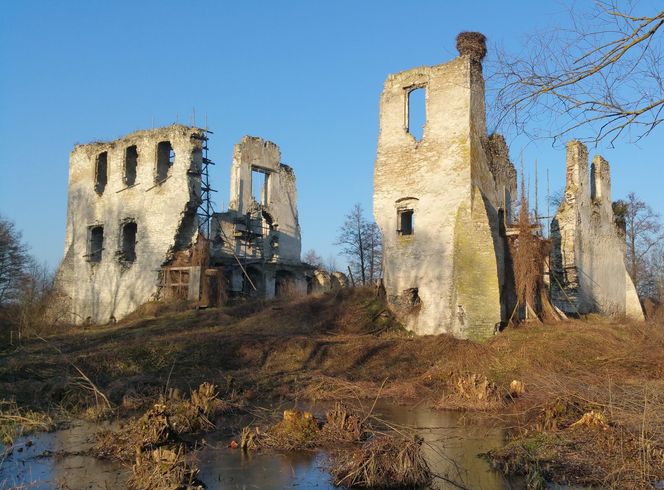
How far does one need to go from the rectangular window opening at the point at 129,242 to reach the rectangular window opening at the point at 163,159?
→ 227cm

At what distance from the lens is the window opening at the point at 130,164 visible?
84.7 feet

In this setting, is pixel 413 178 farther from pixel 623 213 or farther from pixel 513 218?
pixel 623 213

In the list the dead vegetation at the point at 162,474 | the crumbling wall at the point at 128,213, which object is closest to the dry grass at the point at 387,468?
the dead vegetation at the point at 162,474

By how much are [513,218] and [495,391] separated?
1024cm

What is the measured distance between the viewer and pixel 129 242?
25906mm

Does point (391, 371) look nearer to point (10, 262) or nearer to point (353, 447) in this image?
point (353, 447)

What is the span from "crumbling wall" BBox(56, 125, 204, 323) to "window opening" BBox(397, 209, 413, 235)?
860 centimetres

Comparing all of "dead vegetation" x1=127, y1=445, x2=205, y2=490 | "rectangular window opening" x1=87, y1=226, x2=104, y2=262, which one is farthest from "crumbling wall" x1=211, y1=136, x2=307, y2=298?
"dead vegetation" x1=127, y1=445, x2=205, y2=490

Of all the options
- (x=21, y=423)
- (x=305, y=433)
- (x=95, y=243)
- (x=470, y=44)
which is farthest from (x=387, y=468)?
(x=95, y=243)

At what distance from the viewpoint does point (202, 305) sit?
885 inches

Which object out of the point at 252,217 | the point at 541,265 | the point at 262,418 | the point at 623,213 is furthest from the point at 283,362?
the point at 623,213

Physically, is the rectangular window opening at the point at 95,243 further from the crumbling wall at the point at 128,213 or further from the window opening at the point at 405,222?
the window opening at the point at 405,222

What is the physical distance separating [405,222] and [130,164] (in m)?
12.7

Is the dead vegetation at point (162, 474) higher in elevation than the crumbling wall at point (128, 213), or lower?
lower
